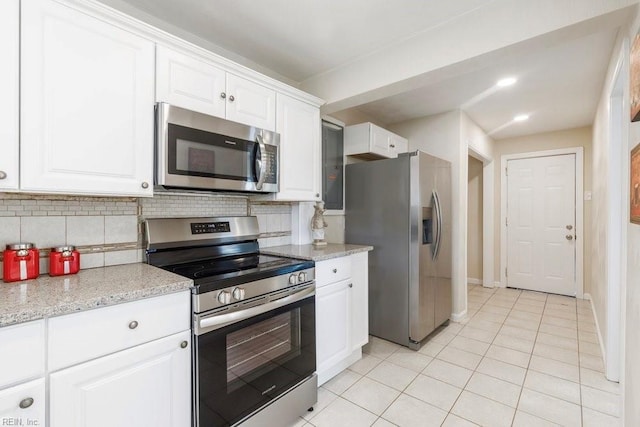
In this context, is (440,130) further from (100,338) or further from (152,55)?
(100,338)

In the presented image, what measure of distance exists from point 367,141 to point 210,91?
162cm

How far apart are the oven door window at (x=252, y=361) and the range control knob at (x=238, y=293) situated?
13 centimetres

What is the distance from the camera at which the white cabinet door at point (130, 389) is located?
1.00 m

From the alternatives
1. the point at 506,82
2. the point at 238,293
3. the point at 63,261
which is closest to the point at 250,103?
the point at 238,293

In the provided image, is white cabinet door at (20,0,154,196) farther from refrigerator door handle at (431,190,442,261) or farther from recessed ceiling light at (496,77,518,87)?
recessed ceiling light at (496,77,518,87)

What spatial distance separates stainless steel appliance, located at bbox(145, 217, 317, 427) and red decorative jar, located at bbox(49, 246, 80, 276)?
326 mm

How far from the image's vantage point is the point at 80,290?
1.13 meters

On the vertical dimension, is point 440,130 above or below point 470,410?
above

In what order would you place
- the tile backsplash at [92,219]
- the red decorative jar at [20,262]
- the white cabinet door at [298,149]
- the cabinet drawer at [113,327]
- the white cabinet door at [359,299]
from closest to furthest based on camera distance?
the cabinet drawer at [113,327]
the red decorative jar at [20,262]
the tile backsplash at [92,219]
the white cabinet door at [298,149]
the white cabinet door at [359,299]

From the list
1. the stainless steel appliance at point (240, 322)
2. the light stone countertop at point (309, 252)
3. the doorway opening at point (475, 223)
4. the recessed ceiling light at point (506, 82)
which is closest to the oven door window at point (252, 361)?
the stainless steel appliance at point (240, 322)

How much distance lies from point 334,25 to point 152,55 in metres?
1.07

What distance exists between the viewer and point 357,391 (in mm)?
2037

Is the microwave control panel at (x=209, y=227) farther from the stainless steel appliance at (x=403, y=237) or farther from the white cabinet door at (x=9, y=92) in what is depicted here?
the stainless steel appliance at (x=403, y=237)

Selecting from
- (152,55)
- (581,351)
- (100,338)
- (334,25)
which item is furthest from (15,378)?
(581,351)
